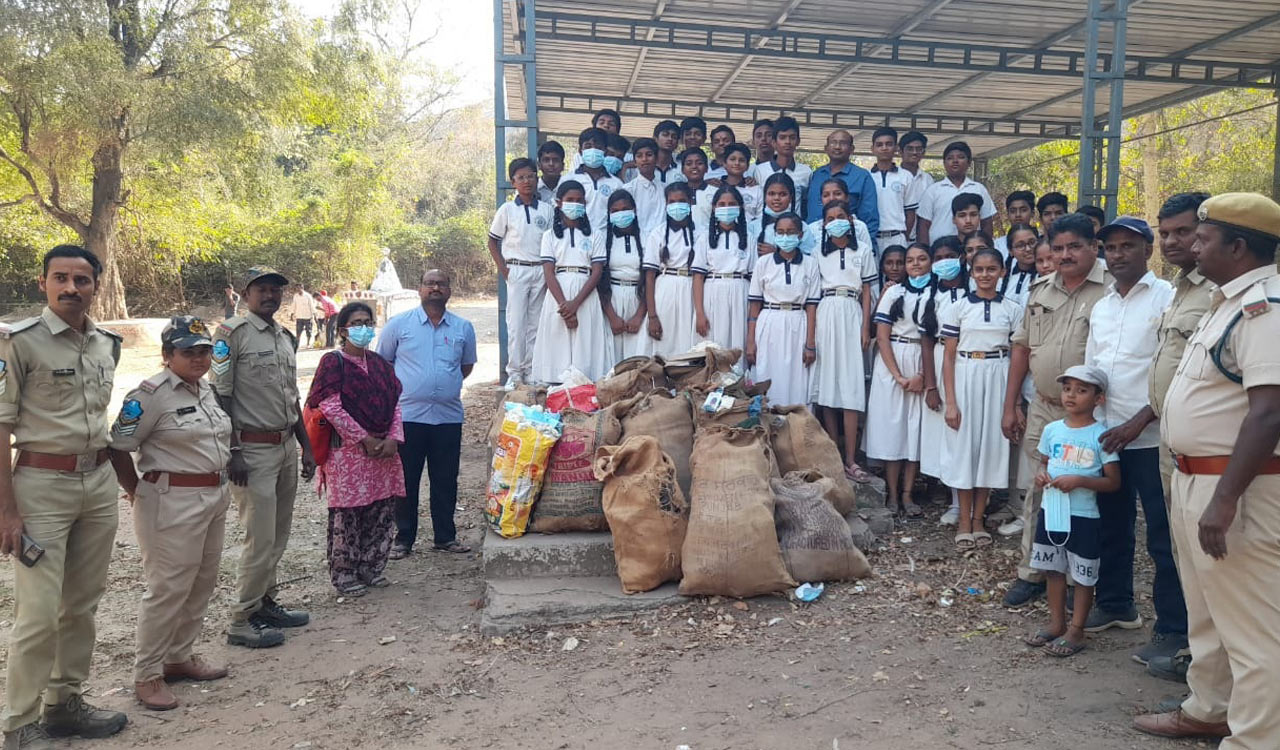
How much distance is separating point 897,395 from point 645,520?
2185 mm

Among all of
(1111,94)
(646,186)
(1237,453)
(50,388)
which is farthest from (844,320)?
(50,388)

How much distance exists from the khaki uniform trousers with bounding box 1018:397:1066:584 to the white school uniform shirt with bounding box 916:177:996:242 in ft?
9.20

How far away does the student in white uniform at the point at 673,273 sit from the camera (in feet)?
20.6

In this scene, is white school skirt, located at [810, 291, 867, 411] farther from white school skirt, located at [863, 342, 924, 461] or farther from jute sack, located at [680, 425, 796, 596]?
jute sack, located at [680, 425, 796, 596]

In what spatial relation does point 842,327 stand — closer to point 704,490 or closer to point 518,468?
point 704,490

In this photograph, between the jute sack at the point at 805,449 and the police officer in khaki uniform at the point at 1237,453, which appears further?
the jute sack at the point at 805,449

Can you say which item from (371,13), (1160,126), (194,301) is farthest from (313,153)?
(1160,126)

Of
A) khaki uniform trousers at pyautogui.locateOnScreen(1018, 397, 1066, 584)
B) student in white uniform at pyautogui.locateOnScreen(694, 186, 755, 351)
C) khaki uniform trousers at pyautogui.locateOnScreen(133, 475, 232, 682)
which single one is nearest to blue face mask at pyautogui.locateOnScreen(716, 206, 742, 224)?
student in white uniform at pyautogui.locateOnScreen(694, 186, 755, 351)

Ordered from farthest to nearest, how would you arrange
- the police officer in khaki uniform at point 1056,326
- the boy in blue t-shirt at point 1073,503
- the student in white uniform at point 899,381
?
the student in white uniform at point 899,381 → the police officer in khaki uniform at point 1056,326 → the boy in blue t-shirt at point 1073,503

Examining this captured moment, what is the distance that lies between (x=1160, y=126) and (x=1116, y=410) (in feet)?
56.2

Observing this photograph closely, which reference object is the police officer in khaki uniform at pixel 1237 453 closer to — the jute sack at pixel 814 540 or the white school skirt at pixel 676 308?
the jute sack at pixel 814 540

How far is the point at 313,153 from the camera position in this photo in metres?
26.4

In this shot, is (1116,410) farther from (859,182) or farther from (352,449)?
(352,449)

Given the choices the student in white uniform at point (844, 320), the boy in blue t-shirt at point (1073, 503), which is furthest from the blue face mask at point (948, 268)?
the boy in blue t-shirt at point (1073, 503)
